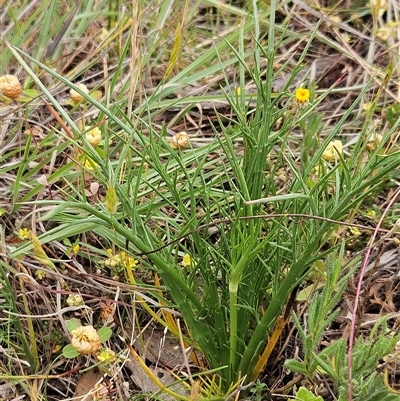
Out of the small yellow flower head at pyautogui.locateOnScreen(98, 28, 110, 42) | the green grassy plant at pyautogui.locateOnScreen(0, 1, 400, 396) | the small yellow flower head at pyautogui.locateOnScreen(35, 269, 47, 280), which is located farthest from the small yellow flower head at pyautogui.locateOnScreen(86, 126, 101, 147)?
the small yellow flower head at pyautogui.locateOnScreen(98, 28, 110, 42)

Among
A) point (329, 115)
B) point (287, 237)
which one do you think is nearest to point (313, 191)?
point (287, 237)

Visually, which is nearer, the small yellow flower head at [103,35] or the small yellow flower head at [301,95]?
the small yellow flower head at [301,95]

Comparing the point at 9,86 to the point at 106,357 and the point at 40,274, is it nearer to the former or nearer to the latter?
the point at 40,274

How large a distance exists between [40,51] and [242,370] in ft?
3.04

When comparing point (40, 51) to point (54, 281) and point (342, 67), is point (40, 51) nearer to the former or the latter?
point (54, 281)

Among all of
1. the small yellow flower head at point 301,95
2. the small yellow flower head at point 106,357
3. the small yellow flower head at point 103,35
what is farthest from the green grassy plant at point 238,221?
the small yellow flower head at point 103,35

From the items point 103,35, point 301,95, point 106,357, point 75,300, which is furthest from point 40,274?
point 103,35

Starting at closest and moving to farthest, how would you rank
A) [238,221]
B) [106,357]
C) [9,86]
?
1. [238,221]
2. [106,357]
3. [9,86]

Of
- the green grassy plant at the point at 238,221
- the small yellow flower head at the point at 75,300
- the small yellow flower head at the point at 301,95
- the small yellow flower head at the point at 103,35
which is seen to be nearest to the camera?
the green grassy plant at the point at 238,221

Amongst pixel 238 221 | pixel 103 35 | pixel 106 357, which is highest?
pixel 103 35

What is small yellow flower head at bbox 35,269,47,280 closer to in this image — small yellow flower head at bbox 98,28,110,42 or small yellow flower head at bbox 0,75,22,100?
small yellow flower head at bbox 0,75,22,100

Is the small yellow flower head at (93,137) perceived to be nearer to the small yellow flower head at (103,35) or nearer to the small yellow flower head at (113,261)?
the small yellow flower head at (113,261)

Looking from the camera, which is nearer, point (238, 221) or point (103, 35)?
point (238, 221)

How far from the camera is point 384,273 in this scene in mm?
1145
